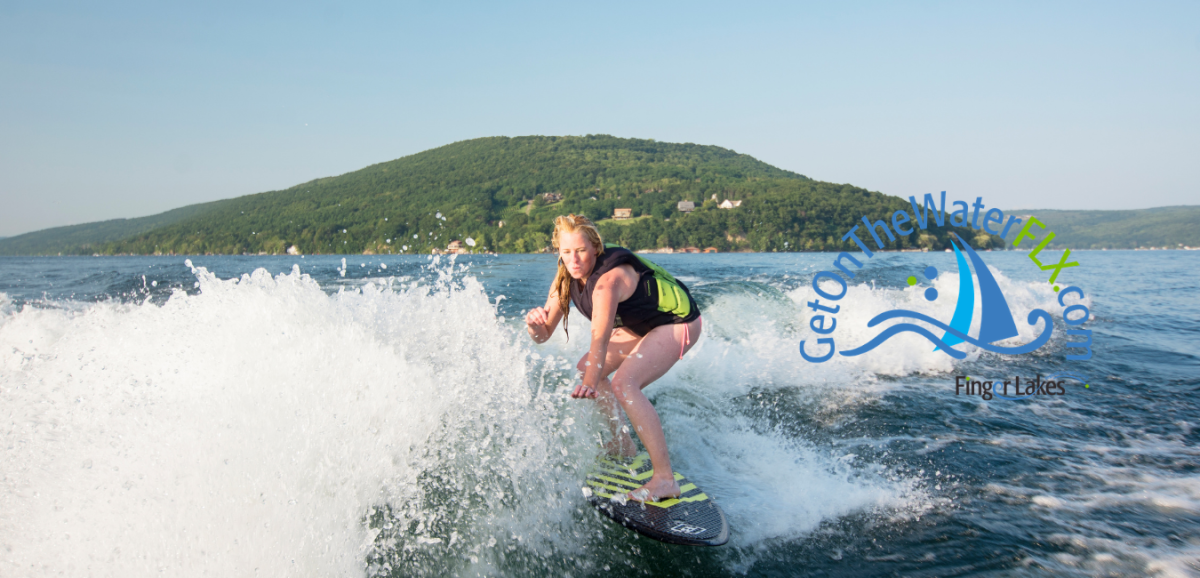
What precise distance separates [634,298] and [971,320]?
9.81 metres

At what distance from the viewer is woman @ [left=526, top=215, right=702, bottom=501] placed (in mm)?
3666

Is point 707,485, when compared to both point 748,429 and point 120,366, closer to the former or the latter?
point 748,429

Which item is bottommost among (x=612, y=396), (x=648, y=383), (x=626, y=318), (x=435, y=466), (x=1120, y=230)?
(x=435, y=466)

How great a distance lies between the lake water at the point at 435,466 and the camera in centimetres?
289

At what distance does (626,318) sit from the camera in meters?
A: 4.06

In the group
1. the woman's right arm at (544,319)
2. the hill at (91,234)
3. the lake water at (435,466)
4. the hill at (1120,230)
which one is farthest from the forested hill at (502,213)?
the hill at (1120,230)

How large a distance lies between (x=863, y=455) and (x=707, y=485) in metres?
1.48

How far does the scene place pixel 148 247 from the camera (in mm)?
48375

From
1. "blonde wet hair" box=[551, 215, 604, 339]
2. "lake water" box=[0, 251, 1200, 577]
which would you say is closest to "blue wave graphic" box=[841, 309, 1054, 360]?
"lake water" box=[0, 251, 1200, 577]

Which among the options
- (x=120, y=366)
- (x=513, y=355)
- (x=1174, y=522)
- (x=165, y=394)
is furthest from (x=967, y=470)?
(x=120, y=366)

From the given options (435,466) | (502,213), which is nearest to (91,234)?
(502,213)

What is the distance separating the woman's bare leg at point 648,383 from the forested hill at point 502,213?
25.2 meters

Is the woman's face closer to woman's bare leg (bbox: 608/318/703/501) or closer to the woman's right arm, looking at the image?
the woman's right arm

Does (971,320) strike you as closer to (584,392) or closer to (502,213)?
(584,392)
